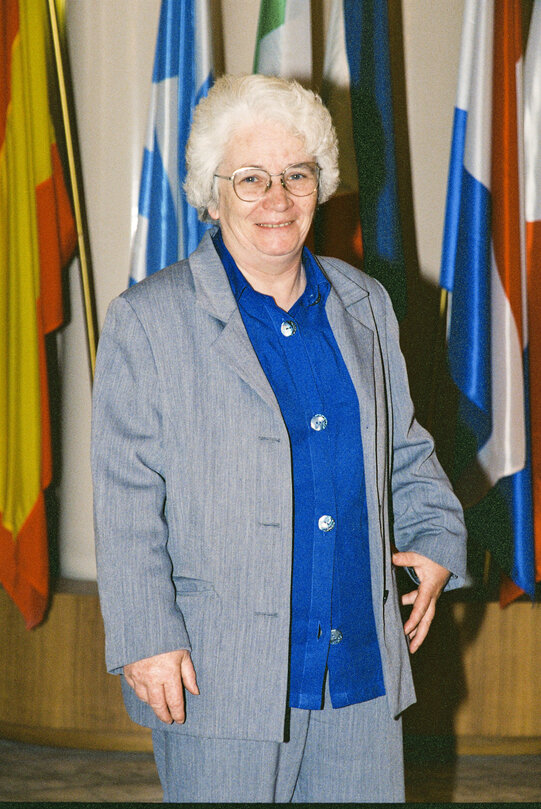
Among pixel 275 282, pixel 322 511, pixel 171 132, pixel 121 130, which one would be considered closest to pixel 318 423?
pixel 322 511

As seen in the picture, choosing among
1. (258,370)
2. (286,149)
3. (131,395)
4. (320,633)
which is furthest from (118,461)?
(286,149)

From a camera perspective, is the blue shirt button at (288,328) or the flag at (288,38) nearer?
the blue shirt button at (288,328)

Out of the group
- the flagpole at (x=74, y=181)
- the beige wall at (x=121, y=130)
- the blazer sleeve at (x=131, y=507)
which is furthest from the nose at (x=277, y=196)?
the beige wall at (x=121, y=130)

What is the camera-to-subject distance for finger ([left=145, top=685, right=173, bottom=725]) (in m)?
1.25

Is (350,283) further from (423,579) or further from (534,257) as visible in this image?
(534,257)

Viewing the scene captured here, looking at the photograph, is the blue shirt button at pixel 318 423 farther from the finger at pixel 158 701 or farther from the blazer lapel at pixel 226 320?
the finger at pixel 158 701

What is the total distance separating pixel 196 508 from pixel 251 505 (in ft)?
0.27

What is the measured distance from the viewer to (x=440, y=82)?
3150 mm

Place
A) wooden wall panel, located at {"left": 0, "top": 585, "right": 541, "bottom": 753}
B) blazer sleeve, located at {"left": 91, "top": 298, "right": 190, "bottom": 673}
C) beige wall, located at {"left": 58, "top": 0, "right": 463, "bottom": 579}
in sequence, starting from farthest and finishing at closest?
beige wall, located at {"left": 58, "top": 0, "right": 463, "bottom": 579} → wooden wall panel, located at {"left": 0, "top": 585, "right": 541, "bottom": 753} → blazer sleeve, located at {"left": 91, "top": 298, "right": 190, "bottom": 673}

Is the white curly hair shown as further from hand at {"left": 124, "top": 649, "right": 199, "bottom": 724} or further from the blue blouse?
hand at {"left": 124, "top": 649, "right": 199, "bottom": 724}

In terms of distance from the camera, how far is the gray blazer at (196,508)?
4.10ft

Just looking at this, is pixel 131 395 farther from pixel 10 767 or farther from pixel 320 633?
pixel 10 767

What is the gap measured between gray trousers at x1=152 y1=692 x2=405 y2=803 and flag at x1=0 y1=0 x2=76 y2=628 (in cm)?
152

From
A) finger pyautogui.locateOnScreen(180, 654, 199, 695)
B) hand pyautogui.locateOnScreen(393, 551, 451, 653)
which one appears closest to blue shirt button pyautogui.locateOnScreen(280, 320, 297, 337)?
hand pyautogui.locateOnScreen(393, 551, 451, 653)
